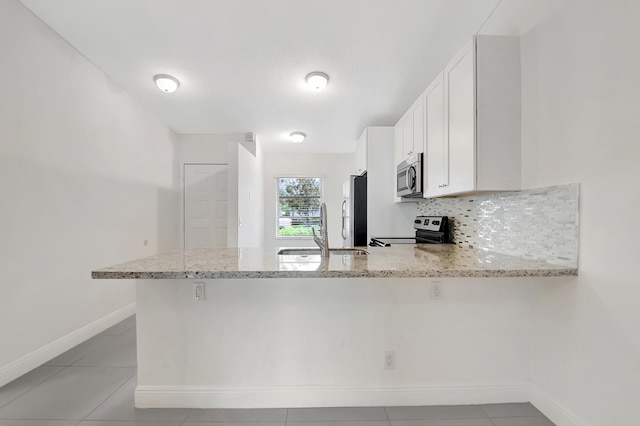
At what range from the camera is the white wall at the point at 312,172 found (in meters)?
6.08

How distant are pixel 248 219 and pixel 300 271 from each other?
3.24m

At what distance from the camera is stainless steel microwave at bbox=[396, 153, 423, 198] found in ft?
8.66

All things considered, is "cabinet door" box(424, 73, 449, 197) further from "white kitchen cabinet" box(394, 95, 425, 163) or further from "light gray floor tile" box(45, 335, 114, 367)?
"light gray floor tile" box(45, 335, 114, 367)

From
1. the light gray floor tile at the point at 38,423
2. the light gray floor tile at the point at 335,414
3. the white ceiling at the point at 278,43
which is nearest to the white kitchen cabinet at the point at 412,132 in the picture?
the white ceiling at the point at 278,43

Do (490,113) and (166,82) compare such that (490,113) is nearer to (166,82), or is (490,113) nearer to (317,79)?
(317,79)

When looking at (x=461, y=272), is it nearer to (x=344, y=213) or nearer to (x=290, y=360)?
(x=290, y=360)

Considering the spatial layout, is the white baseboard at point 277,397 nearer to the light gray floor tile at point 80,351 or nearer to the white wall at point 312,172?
the light gray floor tile at point 80,351

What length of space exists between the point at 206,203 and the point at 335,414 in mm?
4027

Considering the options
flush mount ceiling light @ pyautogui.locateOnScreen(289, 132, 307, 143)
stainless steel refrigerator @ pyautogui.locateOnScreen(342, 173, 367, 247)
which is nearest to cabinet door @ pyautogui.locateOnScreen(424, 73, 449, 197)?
stainless steel refrigerator @ pyautogui.locateOnScreen(342, 173, 367, 247)

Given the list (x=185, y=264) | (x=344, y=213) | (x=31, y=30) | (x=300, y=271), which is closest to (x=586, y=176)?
(x=300, y=271)

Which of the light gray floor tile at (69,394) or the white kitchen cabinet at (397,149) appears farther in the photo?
the white kitchen cabinet at (397,149)

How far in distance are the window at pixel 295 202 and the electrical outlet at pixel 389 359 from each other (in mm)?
4456

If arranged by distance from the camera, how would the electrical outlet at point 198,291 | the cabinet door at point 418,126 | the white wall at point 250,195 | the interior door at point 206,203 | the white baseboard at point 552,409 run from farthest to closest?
the interior door at point 206,203 → the white wall at point 250,195 → the cabinet door at point 418,126 → the electrical outlet at point 198,291 → the white baseboard at point 552,409

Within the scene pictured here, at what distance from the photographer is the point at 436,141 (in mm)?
2309
